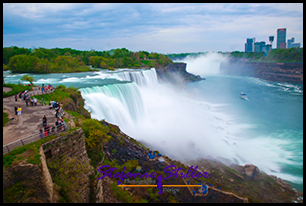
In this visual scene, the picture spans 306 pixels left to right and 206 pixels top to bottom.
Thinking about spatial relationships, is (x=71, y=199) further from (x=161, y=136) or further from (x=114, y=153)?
(x=161, y=136)

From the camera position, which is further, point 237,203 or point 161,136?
point 161,136

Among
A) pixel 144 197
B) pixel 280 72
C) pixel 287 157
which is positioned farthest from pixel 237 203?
pixel 280 72

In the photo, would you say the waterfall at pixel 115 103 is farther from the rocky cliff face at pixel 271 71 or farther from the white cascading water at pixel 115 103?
the rocky cliff face at pixel 271 71

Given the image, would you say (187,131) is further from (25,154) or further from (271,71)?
(271,71)

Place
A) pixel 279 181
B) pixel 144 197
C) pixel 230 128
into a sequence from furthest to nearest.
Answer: pixel 230 128
pixel 279 181
pixel 144 197

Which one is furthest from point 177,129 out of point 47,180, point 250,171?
point 47,180

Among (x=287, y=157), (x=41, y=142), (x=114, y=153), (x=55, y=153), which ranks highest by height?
(x=41, y=142)

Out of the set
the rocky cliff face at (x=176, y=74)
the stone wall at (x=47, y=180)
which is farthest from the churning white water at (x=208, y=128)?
the rocky cliff face at (x=176, y=74)
